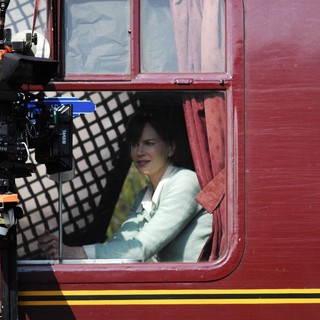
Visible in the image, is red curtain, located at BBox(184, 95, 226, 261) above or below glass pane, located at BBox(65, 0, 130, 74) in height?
below

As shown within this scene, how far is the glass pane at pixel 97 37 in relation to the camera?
3.81 metres

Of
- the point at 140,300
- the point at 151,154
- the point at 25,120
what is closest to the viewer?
the point at 25,120

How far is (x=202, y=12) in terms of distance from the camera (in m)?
3.82

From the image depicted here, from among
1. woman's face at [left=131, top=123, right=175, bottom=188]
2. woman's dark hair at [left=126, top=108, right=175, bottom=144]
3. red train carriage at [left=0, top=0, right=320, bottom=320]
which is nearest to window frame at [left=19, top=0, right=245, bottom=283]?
red train carriage at [left=0, top=0, right=320, bottom=320]

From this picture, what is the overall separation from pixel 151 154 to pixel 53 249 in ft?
1.91

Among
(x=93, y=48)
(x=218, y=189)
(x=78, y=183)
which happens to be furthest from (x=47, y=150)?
(x=218, y=189)

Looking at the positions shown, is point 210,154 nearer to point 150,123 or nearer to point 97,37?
point 150,123

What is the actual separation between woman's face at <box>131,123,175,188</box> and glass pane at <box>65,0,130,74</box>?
0.30 m

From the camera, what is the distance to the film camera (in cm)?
338

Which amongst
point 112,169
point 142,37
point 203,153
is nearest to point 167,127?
point 203,153

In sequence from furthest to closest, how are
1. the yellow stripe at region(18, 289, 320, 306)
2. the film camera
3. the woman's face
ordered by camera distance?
the woman's face → the yellow stripe at region(18, 289, 320, 306) → the film camera

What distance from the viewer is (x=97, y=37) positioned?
383cm

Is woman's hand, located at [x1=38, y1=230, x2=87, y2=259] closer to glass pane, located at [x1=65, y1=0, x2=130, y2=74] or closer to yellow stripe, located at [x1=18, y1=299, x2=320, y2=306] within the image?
yellow stripe, located at [x1=18, y1=299, x2=320, y2=306]

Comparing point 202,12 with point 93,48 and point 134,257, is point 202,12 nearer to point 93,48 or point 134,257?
point 93,48
